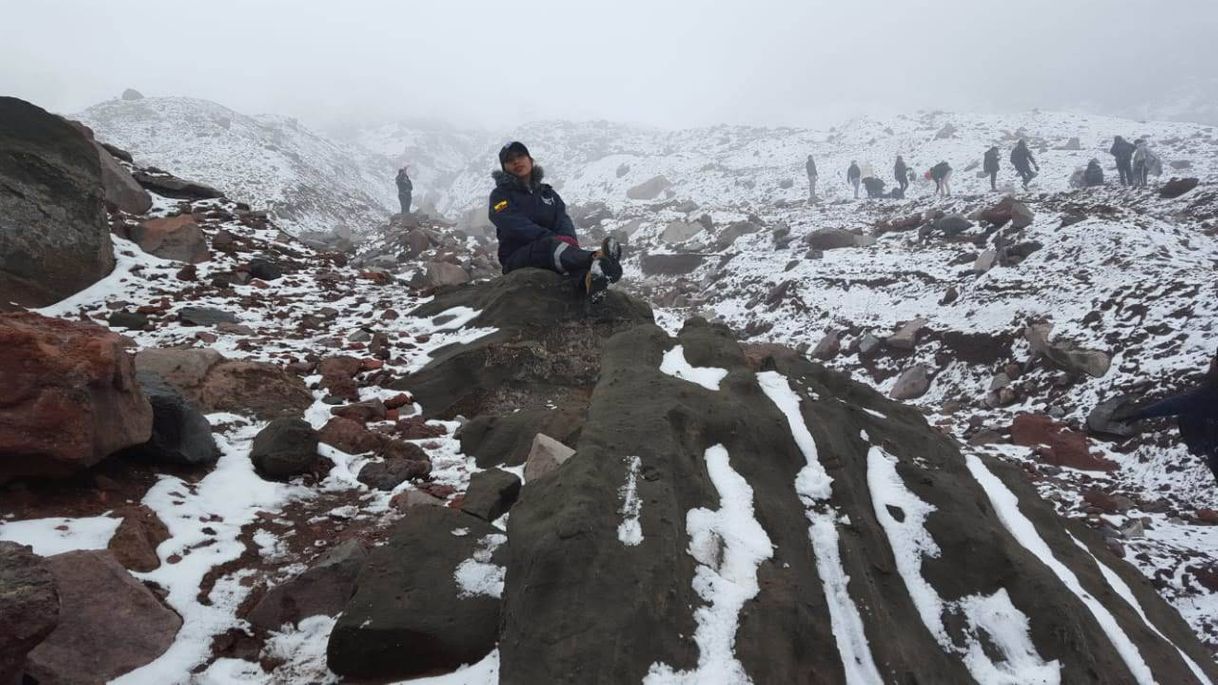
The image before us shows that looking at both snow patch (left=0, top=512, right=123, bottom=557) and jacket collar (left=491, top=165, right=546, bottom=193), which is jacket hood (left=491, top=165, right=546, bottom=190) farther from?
snow patch (left=0, top=512, right=123, bottom=557)

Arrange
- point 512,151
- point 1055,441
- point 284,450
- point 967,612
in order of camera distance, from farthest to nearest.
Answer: point 1055,441, point 512,151, point 284,450, point 967,612

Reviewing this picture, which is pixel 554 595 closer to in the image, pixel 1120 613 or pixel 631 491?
pixel 631 491

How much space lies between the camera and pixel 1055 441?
827 centimetres

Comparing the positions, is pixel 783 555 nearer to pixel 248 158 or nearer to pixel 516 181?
pixel 516 181

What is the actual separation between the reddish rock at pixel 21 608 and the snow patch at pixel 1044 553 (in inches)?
188

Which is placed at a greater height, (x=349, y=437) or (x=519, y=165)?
(x=519, y=165)

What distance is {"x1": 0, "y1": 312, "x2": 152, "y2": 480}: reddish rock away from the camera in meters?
2.89

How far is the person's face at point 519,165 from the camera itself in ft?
23.3

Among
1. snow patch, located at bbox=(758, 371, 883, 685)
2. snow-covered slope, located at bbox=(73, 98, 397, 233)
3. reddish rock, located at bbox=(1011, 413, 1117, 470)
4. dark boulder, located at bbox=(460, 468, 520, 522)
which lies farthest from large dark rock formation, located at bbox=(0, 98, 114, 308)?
snow-covered slope, located at bbox=(73, 98, 397, 233)

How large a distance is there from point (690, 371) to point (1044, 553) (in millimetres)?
2599

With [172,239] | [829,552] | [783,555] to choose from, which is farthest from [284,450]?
[172,239]

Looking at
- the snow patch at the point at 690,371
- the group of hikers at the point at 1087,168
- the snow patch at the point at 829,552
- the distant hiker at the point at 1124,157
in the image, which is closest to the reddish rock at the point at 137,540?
the snow patch at the point at 690,371

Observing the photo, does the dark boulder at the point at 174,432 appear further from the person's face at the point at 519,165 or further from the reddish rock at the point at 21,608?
the person's face at the point at 519,165

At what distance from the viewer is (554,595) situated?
2354 millimetres
